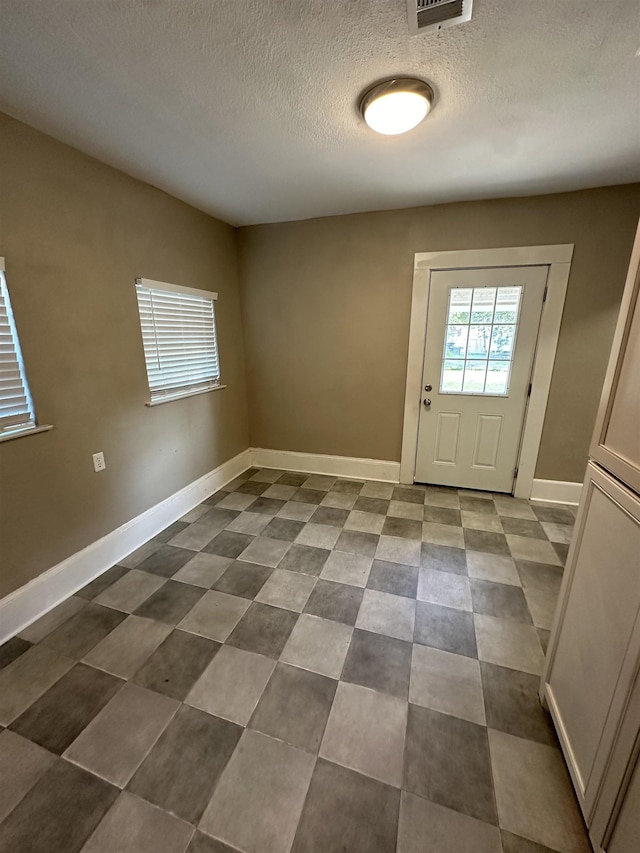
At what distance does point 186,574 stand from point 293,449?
184 cm

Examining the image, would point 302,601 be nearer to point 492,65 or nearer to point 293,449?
point 293,449

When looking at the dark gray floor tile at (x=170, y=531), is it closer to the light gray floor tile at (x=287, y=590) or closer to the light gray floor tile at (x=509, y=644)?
the light gray floor tile at (x=287, y=590)

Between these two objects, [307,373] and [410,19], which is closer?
[410,19]

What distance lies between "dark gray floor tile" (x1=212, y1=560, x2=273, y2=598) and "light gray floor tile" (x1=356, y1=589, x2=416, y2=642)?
2.05 ft

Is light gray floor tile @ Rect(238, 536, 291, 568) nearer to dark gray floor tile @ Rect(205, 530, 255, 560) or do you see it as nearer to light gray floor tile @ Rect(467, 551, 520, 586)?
dark gray floor tile @ Rect(205, 530, 255, 560)

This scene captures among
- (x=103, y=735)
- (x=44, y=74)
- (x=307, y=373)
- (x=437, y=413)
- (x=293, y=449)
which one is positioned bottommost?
(x=103, y=735)

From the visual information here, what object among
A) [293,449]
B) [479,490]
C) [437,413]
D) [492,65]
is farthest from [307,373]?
[492,65]

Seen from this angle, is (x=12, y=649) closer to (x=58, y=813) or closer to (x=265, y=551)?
(x=58, y=813)

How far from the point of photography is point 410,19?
111cm

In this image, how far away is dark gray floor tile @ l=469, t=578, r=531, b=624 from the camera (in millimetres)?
1836

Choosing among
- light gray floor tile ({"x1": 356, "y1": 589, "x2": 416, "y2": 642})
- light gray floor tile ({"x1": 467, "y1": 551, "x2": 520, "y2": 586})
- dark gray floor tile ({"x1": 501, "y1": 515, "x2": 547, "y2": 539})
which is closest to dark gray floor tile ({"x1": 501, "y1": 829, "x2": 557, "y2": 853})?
light gray floor tile ({"x1": 356, "y1": 589, "x2": 416, "y2": 642})

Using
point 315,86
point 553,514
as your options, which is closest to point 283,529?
point 553,514

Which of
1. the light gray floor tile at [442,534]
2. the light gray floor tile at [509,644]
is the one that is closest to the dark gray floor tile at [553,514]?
the light gray floor tile at [442,534]

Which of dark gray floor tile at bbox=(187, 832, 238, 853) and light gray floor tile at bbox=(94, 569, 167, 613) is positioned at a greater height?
dark gray floor tile at bbox=(187, 832, 238, 853)
